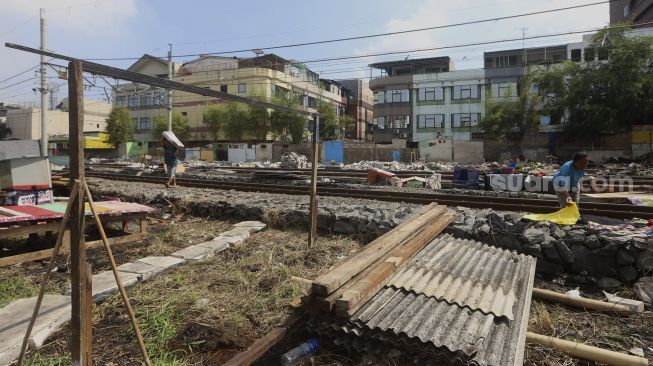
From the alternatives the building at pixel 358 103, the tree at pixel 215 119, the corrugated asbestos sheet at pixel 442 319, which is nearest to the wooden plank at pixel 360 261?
the corrugated asbestos sheet at pixel 442 319

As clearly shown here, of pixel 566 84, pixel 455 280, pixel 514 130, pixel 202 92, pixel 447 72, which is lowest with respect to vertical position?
pixel 455 280

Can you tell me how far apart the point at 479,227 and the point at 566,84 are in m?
36.9

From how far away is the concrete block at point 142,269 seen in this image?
5109 millimetres

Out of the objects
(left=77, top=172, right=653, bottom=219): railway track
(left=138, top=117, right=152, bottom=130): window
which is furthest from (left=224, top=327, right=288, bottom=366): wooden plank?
(left=138, top=117, right=152, bottom=130): window

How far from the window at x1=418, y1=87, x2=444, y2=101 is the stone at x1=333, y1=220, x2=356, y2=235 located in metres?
45.6

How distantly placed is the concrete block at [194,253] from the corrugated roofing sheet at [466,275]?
10.0 feet

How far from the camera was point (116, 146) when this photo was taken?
5384 centimetres

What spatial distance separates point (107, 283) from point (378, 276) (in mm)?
3019

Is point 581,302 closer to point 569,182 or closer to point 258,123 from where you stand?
point 569,182

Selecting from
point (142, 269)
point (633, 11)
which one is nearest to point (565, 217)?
point (142, 269)

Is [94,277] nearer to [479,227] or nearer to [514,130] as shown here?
[479,227]

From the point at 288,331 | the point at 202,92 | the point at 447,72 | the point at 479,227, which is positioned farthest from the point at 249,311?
the point at 447,72

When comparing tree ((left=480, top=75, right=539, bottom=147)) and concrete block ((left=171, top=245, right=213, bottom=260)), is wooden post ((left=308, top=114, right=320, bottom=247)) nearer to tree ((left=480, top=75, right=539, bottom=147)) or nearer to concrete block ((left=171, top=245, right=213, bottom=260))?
concrete block ((left=171, top=245, right=213, bottom=260))

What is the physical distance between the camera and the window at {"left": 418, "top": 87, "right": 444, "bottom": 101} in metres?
49.9
